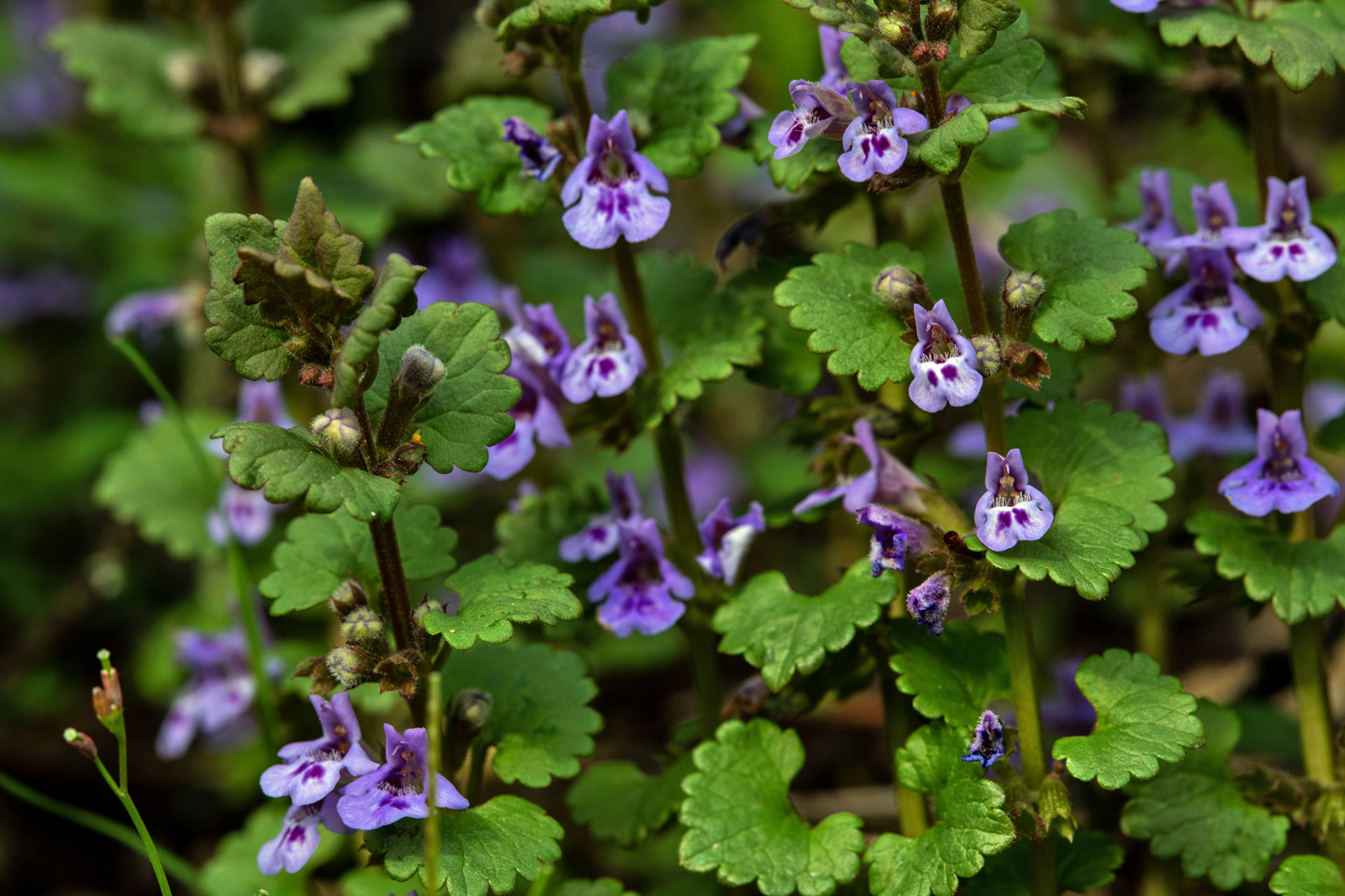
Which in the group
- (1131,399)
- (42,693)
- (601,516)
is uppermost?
(601,516)

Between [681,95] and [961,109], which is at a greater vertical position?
[961,109]

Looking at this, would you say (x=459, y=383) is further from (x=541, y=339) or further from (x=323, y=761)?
(x=323, y=761)

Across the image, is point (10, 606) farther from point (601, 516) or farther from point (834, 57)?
point (834, 57)

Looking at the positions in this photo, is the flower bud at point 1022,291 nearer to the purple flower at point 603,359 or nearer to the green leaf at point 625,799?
the purple flower at point 603,359

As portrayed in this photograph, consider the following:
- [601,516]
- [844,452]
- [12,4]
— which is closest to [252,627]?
[601,516]

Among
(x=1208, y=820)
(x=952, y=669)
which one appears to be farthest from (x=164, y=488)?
(x=1208, y=820)

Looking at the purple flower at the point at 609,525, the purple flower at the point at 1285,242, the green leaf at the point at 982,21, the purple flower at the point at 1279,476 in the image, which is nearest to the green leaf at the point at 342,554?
the purple flower at the point at 609,525

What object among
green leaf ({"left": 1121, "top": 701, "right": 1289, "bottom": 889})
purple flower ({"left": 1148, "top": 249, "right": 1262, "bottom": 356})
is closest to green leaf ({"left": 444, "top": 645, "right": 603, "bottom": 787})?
green leaf ({"left": 1121, "top": 701, "right": 1289, "bottom": 889})
